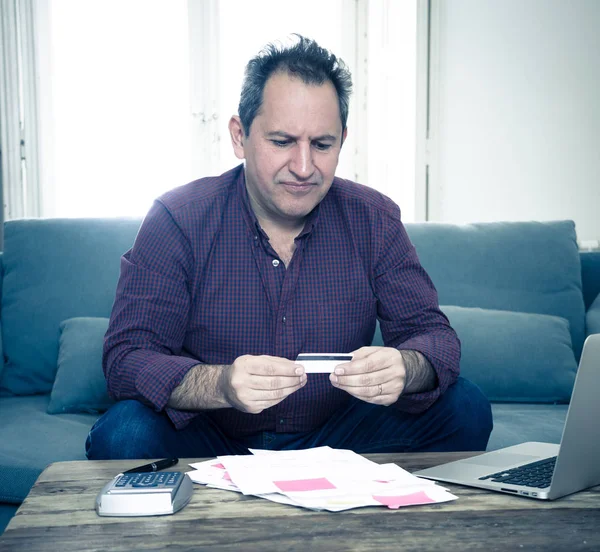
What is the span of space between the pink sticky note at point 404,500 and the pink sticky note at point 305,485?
0.07 meters

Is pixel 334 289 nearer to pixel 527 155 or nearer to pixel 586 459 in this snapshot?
pixel 586 459

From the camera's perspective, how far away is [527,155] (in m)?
3.85

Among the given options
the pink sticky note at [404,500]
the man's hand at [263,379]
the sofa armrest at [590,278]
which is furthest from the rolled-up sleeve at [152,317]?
the sofa armrest at [590,278]

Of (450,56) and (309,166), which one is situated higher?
(450,56)

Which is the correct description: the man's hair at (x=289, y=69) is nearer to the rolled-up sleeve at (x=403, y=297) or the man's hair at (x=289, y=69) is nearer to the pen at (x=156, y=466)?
the rolled-up sleeve at (x=403, y=297)

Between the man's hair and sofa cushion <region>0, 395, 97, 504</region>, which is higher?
the man's hair

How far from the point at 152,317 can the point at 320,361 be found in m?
0.47

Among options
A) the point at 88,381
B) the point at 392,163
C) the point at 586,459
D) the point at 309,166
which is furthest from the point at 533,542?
the point at 392,163

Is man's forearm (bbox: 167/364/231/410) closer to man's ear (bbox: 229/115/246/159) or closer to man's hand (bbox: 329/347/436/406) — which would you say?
man's hand (bbox: 329/347/436/406)

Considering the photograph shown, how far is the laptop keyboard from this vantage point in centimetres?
107

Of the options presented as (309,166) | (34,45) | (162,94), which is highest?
(34,45)

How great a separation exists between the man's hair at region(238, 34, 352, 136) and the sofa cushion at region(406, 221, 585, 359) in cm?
83

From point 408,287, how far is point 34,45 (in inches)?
104

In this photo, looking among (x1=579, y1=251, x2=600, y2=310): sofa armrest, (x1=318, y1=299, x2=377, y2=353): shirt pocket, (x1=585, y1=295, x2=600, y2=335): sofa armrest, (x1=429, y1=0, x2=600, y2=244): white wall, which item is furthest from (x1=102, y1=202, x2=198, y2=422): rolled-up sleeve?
(x1=429, y1=0, x2=600, y2=244): white wall
